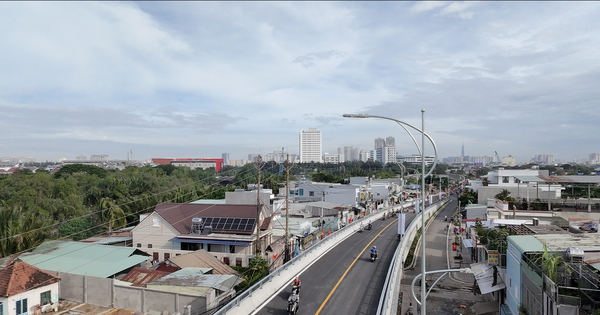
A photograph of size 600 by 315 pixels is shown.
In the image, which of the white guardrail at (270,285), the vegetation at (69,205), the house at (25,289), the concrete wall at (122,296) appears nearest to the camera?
the white guardrail at (270,285)

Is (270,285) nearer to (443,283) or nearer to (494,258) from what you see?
(494,258)

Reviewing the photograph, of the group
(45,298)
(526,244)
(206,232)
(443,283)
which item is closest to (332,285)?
(526,244)

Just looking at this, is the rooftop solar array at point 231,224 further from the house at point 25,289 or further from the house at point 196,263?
the house at point 25,289

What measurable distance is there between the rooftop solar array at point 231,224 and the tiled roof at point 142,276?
27.5 feet

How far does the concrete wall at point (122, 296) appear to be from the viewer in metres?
15.6

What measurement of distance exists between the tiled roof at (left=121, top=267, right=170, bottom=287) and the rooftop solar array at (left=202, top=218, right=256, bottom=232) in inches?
330

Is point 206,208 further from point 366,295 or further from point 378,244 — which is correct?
point 366,295

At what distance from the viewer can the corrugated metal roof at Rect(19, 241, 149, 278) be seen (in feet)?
69.9

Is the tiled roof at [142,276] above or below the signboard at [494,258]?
below

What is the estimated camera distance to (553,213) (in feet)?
96.2

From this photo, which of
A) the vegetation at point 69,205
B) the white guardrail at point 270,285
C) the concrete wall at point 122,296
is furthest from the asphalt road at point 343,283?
the vegetation at point 69,205

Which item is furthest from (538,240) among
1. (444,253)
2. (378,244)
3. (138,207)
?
(138,207)

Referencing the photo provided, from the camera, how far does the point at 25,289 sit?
16688 mm

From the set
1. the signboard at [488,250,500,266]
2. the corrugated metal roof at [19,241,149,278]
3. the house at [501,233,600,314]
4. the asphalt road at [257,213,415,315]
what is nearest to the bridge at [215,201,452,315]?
the asphalt road at [257,213,415,315]
